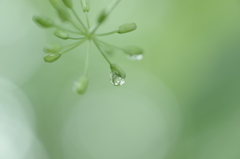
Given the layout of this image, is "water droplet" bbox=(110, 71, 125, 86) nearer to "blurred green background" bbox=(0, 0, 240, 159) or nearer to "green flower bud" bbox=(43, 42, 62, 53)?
"green flower bud" bbox=(43, 42, 62, 53)

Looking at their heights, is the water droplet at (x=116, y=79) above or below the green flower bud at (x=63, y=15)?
below

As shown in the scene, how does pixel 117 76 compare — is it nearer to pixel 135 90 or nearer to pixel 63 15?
pixel 63 15

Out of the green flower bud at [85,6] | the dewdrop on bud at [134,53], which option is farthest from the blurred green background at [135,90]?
the green flower bud at [85,6]

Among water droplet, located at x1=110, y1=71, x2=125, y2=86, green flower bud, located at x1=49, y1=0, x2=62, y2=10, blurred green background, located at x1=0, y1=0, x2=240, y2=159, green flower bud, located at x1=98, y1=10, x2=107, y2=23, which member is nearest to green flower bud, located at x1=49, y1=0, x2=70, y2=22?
green flower bud, located at x1=49, y1=0, x2=62, y2=10

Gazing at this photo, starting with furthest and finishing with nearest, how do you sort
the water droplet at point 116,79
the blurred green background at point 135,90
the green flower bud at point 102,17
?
the blurred green background at point 135,90 → the water droplet at point 116,79 → the green flower bud at point 102,17

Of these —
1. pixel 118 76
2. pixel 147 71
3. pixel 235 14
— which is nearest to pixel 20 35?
pixel 147 71

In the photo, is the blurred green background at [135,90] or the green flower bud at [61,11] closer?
the green flower bud at [61,11]

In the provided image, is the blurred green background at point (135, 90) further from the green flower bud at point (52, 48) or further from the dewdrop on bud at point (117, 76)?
the green flower bud at point (52, 48)

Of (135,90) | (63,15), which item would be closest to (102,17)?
(63,15)

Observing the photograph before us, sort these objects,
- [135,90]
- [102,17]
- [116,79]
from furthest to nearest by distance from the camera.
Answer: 1. [135,90]
2. [116,79]
3. [102,17]
